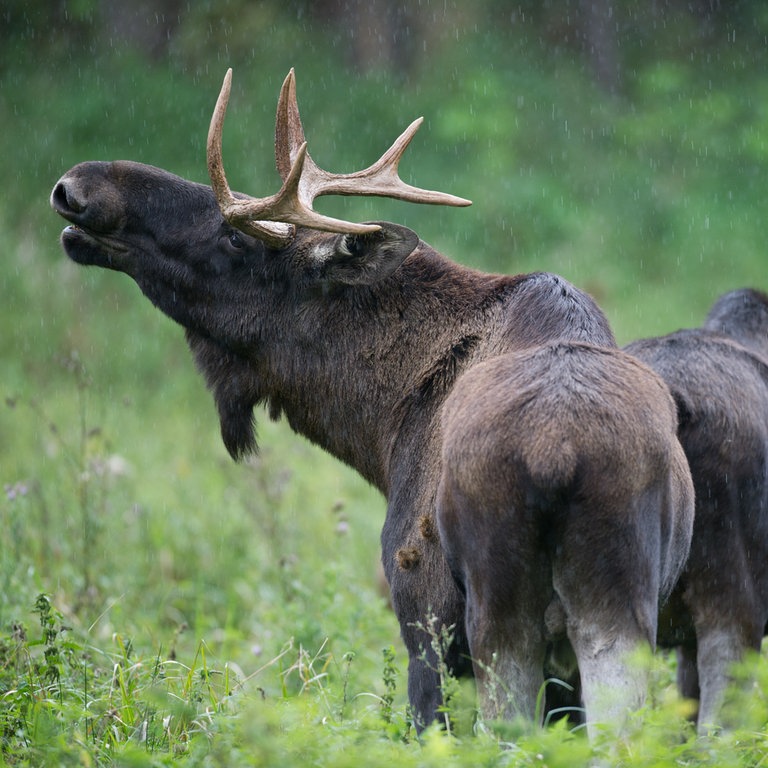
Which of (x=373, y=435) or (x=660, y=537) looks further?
(x=373, y=435)

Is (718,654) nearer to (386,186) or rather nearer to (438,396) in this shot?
(438,396)

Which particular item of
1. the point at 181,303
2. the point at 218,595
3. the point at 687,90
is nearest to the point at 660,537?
the point at 181,303

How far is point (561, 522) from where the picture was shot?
10.4 feet

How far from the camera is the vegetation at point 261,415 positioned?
379 cm

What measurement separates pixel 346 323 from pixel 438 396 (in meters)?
0.50

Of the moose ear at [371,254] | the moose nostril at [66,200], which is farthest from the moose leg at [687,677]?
the moose nostril at [66,200]

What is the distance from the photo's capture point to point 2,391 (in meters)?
10.7

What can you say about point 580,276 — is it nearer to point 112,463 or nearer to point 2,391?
point 2,391

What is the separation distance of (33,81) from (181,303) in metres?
13.0

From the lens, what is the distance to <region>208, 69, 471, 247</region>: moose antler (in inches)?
164

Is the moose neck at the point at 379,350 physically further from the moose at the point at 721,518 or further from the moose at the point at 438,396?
the moose at the point at 721,518

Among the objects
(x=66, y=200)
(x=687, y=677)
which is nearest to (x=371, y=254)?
(x=66, y=200)

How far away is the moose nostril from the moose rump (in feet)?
6.28

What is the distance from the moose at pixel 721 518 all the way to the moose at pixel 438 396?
777 mm
